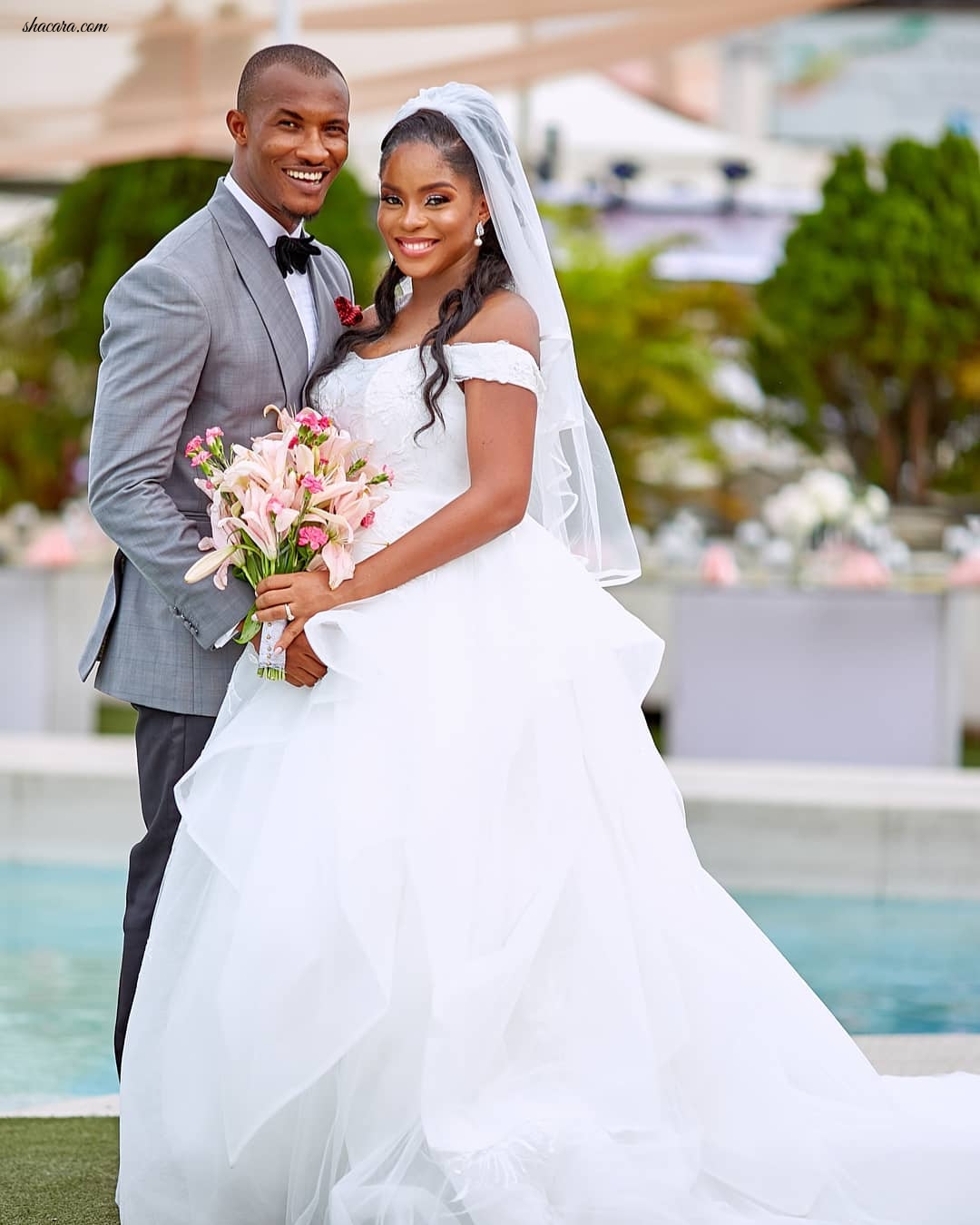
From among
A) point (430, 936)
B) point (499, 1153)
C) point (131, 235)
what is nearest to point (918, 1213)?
point (499, 1153)

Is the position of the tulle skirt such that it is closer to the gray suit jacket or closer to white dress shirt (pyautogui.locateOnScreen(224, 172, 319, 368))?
the gray suit jacket

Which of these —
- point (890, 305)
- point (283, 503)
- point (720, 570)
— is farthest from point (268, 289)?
point (890, 305)

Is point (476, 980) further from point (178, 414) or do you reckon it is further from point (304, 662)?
point (178, 414)

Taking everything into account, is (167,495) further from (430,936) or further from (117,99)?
(117,99)

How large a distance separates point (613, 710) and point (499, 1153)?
2.79 feet

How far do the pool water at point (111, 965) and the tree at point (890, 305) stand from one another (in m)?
8.49

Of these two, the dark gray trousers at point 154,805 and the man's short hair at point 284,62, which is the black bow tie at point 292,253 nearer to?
the man's short hair at point 284,62

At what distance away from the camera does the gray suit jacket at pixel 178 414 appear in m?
3.21

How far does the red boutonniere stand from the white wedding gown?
6.5 inches

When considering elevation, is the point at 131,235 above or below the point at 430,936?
above

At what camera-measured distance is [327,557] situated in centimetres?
309

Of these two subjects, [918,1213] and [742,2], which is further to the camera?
[742,2]

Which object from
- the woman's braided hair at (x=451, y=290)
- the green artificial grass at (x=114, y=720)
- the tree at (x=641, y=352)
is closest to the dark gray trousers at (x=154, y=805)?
the woman's braided hair at (x=451, y=290)

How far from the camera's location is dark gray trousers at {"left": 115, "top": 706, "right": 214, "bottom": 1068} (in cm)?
340
